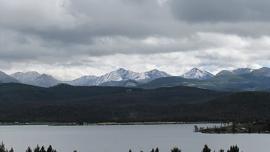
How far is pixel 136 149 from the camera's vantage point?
189250 mm

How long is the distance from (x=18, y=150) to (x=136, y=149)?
37.3 metres

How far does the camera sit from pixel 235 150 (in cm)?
10831

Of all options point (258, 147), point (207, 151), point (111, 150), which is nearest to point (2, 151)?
point (207, 151)

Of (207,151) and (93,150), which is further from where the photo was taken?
(93,150)

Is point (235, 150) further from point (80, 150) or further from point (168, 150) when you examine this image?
point (80, 150)

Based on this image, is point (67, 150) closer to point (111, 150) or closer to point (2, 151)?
point (111, 150)

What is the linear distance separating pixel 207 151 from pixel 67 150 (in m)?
89.4

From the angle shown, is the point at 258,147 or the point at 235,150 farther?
the point at 258,147

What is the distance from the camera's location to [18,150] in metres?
187

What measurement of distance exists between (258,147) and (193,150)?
2009 centimetres

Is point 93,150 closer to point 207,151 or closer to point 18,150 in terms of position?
point 18,150

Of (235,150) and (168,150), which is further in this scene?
(168,150)

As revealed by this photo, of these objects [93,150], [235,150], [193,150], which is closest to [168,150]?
[193,150]

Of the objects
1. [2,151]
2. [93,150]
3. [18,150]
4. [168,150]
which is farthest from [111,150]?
[2,151]
